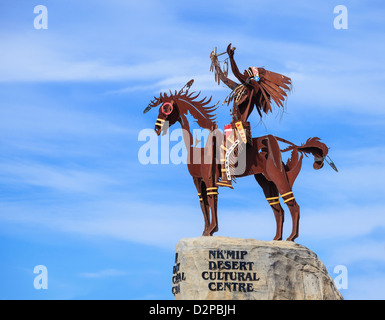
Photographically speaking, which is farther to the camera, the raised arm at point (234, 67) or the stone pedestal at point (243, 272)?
the raised arm at point (234, 67)

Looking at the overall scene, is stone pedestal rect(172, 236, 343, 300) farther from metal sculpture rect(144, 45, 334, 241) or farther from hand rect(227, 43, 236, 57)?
hand rect(227, 43, 236, 57)

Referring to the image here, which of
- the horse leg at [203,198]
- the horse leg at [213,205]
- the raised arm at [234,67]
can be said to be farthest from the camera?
the horse leg at [203,198]

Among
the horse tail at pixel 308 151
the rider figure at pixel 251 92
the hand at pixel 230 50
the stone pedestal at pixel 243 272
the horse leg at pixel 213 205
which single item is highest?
the hand at pixel 230 50

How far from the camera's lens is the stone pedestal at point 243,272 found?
21.6m

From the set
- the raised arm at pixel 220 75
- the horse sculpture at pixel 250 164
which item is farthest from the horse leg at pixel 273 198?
the raised arm at pixel 220 75

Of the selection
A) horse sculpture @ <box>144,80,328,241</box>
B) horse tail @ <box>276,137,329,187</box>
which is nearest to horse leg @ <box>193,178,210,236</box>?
horse sculpture @ <box>144,80,328,241</box>

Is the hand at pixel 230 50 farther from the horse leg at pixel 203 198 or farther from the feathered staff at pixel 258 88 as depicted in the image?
the horse leg at pixel 203 198

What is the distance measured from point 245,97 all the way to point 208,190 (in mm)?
2783

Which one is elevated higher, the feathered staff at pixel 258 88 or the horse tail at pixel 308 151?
the feathered staff at pixel 258 88

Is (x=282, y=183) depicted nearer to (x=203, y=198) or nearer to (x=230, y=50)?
(x=203, y=198)

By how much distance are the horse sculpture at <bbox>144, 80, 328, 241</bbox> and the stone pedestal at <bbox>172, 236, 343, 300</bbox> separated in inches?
41.7

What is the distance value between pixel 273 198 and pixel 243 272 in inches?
107

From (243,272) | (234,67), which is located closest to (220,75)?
(234,67)
